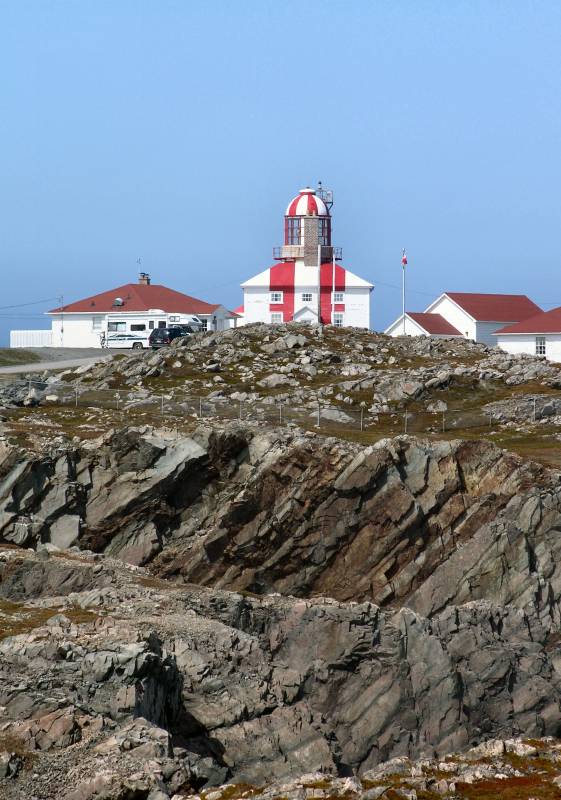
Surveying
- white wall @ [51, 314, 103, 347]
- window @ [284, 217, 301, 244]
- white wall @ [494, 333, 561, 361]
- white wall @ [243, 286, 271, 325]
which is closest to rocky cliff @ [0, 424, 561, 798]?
white wall @ [494, 333, 561, 361]

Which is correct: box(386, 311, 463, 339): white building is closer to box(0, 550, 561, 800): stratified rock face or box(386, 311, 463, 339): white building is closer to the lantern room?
the lantern room

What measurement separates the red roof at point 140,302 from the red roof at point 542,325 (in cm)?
2472

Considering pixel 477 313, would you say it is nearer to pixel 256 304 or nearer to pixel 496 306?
pixel 496 306

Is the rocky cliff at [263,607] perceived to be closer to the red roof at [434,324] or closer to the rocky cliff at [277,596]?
A: the rocky cliff at [277,596]

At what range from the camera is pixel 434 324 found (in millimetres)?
94625

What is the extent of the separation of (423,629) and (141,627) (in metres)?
9.31

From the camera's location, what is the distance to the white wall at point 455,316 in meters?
94.6

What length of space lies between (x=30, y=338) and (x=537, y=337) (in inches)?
1536

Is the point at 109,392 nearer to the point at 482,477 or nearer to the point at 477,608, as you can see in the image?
the point at 482,477

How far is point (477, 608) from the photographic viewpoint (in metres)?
40.9

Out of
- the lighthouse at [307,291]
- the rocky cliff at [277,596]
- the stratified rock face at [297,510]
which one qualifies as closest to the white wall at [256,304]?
the lighthouse at [307,291]

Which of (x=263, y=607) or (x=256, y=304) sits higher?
(x=256, y=304)

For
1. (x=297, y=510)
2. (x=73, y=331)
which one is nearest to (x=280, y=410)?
(x=297, y=510)

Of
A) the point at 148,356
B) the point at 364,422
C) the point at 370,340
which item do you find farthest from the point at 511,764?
the point at 370,340
